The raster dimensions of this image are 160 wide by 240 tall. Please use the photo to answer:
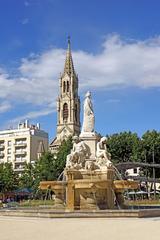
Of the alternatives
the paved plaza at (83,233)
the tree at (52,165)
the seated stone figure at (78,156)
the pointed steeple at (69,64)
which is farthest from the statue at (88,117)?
the pointed steeple at (69,64)

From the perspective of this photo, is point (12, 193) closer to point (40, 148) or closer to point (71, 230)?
point (40, 148)

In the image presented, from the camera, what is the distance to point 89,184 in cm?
2541

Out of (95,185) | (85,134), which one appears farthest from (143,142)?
(95,185)

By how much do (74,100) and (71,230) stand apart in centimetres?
13036

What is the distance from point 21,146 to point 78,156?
9751 centimetres

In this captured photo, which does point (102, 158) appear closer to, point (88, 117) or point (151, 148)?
point (88, 117)

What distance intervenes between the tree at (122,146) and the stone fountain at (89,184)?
47.6 m

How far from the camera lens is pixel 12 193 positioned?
83.3 meters

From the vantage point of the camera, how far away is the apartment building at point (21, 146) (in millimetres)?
122688

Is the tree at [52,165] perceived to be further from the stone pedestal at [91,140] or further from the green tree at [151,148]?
the stone pedestal at [91,140]

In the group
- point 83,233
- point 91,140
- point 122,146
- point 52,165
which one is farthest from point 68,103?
point 83,233

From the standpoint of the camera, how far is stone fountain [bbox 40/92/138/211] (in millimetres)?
26017

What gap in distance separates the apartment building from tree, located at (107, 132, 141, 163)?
47.2 metres

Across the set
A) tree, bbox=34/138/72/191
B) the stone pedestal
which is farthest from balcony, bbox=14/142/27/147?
the stone pedestal
